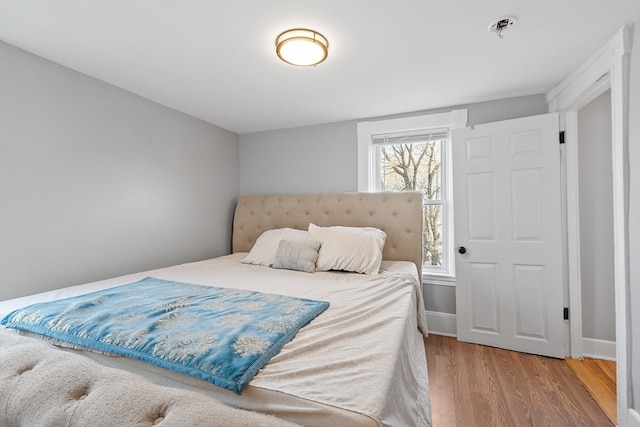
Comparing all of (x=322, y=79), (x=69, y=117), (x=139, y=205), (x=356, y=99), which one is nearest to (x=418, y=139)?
(x=356, y=99)

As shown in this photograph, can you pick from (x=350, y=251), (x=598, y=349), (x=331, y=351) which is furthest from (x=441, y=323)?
(x=331, y=351)

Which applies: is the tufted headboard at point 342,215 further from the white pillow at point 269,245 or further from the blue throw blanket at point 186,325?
the blue throw blanket at point 186,325

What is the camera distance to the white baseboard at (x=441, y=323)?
2.72 m

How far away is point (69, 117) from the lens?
1.96 m

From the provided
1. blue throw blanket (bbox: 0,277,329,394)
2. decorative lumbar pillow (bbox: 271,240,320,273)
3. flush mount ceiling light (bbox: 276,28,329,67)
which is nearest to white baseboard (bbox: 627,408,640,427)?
blue throw blanket (bbox: 0,277,329,394)

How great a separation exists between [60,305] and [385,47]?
7.47ft

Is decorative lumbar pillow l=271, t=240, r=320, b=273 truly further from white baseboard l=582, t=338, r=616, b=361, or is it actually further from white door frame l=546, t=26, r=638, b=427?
white baseboard l=582, t=338, r=616, b=361

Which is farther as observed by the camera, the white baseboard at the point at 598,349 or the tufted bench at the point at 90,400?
the white baseboard at the point at 598,349

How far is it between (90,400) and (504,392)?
7.49 ft

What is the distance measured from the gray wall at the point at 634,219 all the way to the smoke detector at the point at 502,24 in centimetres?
66

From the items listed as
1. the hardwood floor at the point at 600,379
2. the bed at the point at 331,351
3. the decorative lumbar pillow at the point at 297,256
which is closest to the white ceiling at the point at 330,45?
the bed at the point at 331,351

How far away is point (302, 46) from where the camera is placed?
5.35 feet

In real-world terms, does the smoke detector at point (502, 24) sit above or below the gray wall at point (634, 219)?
above

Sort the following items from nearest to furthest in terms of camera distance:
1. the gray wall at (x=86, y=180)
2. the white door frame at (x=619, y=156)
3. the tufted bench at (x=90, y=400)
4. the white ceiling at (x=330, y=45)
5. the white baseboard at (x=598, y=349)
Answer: the tufted bench at (x=90, y=400), the white ceiling at (x=330, y=45), the white door frame at (x=619, y=156), the gray wall at (x=86, y=180), the white baseboard at (x=598, y=349)
